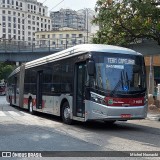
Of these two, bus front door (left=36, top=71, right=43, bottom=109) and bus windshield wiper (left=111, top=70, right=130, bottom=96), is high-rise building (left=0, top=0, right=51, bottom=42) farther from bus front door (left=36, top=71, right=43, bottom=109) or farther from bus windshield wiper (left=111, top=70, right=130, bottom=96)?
bus windshield wiper (left=111, top=70, right=130, bottom=96)

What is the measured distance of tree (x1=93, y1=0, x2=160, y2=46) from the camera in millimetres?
19547

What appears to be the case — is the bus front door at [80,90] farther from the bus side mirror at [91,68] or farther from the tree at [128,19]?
the tree at [128,19]

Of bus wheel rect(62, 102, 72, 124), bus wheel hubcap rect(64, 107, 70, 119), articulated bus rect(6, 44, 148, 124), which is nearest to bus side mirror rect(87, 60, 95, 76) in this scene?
articulated bus rect(6, 44, 148, 124)

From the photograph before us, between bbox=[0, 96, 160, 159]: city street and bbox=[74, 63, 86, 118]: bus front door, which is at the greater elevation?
bbox=[74, 63, 86, 118]: bus front door

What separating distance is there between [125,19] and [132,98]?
8910 mm

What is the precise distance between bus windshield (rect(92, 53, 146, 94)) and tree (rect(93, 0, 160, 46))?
585cm

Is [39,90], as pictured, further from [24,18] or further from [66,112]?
[24,18]

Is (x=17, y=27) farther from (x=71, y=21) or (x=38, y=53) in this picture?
(x=38, y=53)

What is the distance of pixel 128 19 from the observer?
21516 mm

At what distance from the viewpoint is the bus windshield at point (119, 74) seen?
13586 mm

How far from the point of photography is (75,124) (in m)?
15.9

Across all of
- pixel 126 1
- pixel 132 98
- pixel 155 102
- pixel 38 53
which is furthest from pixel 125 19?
pixel 38 53

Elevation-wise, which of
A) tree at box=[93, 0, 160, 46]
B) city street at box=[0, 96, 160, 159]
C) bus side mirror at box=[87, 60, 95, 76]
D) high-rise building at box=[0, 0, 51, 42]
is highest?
high-rise building at box=[0, 0, 51, 42]

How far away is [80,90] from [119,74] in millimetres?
1703
